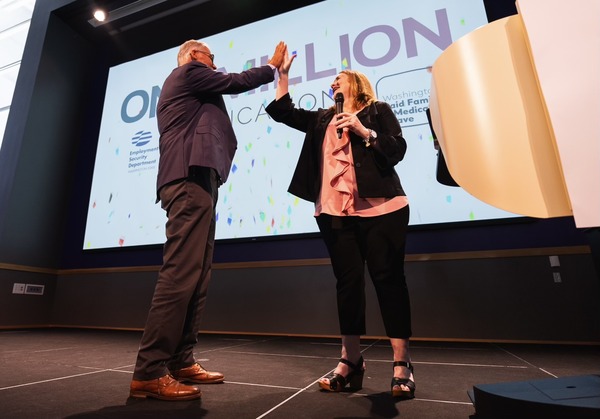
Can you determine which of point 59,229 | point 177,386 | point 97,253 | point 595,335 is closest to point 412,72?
point 595,335

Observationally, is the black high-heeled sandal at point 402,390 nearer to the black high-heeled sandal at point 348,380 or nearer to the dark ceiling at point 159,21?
the black high-heeled sandal at point 348,380

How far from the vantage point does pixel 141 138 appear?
320 cm

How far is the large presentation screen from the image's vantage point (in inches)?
93.0

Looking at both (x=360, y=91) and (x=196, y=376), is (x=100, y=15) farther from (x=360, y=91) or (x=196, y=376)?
(x=196, y=376)

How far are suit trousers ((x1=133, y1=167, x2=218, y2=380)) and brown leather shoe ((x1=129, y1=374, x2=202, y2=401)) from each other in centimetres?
2

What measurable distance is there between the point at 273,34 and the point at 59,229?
280cm

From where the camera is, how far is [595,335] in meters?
1.93

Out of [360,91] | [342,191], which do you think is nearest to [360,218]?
[342,191]

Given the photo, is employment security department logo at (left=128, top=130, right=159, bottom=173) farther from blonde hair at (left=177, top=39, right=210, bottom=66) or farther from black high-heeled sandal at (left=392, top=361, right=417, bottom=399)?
black high-heeled sandal at (left=392, top=361, right=417, bottom=399)

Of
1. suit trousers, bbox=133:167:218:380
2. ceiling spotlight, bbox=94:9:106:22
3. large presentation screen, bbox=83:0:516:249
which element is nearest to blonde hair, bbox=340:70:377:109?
suit trousers, bbox=133:167:218:380

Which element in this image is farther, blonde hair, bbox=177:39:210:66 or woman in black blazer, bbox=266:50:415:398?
blonde hair, bbox=177:39:210:66

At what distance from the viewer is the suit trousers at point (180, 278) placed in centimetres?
97

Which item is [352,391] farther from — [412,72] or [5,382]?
[412,72]

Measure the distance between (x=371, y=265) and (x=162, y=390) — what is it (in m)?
0.67
